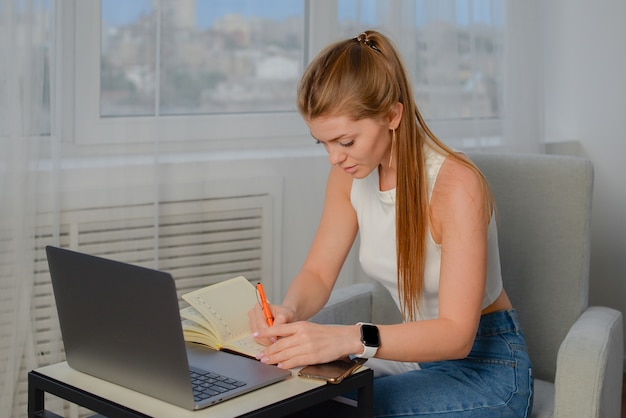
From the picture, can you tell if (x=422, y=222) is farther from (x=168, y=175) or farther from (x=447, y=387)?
(x=168, y=175)

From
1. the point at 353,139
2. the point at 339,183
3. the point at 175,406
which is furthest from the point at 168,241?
the point at 175,406

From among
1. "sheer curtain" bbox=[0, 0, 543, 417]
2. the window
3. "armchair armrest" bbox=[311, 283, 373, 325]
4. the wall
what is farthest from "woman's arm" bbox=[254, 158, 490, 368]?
the wall

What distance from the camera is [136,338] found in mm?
1315

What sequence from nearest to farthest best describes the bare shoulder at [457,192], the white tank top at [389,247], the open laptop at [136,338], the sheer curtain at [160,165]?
the open laptop at [136,338], the bare shoulder at [457,192], the white tank top at [389,247], the sheer curtain at [160,165]

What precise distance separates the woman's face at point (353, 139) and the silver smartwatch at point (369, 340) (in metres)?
0.31

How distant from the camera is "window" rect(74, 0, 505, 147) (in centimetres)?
224

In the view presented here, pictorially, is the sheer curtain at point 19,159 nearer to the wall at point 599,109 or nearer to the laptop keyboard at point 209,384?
the laptop keyboard at point 209,384

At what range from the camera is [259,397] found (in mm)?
1310

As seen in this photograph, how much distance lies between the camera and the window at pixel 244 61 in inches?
88.2

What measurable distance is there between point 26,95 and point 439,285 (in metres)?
0.97

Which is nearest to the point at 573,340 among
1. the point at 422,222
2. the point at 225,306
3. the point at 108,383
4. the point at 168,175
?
A: the point at 422,222

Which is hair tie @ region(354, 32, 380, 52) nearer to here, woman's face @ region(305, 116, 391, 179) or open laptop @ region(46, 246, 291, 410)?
woman's face @ region(305, 116, 391, 179)

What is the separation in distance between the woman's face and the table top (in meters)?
0.42

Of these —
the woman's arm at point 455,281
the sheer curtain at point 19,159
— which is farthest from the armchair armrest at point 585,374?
the sheer curtain at point 19,159
